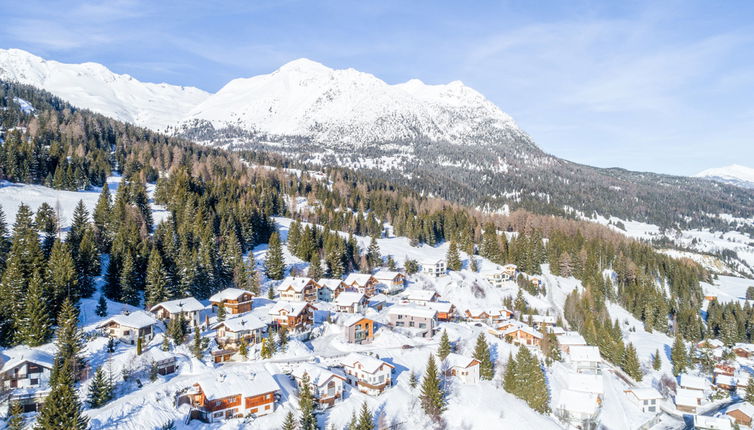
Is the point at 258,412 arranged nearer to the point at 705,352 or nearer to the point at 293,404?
the point at 293,404

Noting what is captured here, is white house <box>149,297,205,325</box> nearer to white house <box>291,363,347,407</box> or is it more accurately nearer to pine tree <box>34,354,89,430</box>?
white house <box>291,363,347,407</box>

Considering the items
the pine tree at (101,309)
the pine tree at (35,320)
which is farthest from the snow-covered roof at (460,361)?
the pine tree at (35,320)

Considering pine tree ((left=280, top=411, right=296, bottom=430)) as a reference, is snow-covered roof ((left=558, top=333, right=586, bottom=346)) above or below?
below

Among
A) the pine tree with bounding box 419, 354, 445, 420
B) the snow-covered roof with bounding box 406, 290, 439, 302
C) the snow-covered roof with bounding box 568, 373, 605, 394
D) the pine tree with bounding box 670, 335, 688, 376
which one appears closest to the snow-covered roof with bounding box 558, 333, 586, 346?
the snow-covered roof with bounding box 568, 373, 605, 394

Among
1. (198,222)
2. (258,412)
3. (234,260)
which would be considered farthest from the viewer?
(198,222)

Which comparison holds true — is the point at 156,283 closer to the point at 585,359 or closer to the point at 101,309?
the point at 101,309

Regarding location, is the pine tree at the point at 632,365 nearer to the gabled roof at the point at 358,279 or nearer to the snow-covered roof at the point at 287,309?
the gabled roof at the point at 358,279

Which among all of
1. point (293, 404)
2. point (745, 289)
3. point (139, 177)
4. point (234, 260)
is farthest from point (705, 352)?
point (139, 177)
